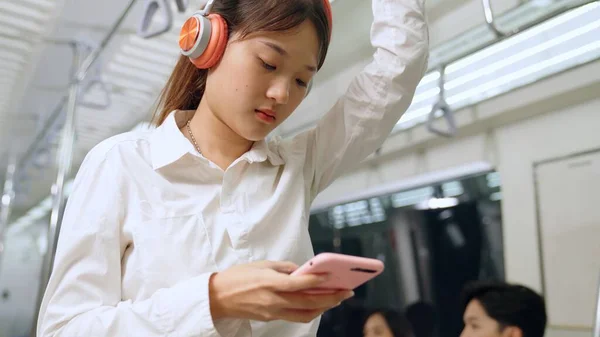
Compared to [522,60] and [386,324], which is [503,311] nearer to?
[386,324]

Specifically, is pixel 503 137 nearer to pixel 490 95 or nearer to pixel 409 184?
pixel 490 95

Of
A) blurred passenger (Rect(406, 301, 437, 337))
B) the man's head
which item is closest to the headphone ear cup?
the man's head

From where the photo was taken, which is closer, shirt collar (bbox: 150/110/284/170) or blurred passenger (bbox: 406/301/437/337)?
shirt collar (bbox: 150/110/284/170)

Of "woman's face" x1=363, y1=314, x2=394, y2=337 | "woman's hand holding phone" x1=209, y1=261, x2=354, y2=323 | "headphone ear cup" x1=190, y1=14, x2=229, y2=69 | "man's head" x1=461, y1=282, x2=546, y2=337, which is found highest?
"headphone ear cup" x1=190, y1=14, x2=229, y2=69

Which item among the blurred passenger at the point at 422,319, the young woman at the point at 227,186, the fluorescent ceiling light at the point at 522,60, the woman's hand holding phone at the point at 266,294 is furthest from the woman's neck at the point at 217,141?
the blurred passenger at the point at 422,319

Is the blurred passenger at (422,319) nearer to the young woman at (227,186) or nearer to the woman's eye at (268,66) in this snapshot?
the young woman at (227,186)

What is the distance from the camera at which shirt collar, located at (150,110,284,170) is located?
2.82 feet

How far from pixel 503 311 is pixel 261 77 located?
1.82 m

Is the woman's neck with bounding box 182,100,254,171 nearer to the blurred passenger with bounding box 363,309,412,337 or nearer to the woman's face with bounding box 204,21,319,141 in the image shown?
the woman's face with bounding box 204,21,319,141

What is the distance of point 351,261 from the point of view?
1.97ft

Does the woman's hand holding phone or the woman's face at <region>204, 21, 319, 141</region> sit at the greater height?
the woman's face at <region>204, 21, 319, 141</region>

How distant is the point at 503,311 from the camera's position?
226 centimetres

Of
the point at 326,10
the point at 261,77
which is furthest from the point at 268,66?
the point at 326,10

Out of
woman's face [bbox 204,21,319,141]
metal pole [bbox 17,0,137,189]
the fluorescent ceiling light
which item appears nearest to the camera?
woman's face [bbox 204,21,319,141]
